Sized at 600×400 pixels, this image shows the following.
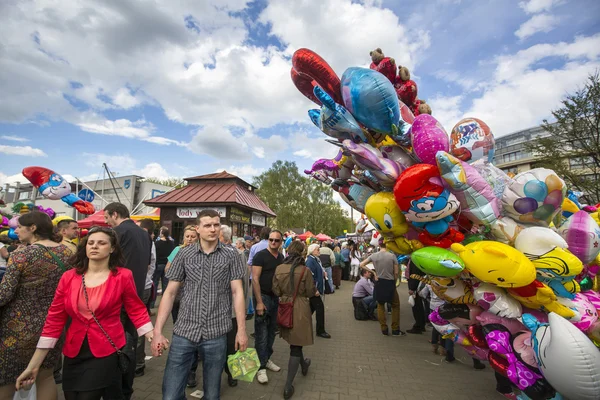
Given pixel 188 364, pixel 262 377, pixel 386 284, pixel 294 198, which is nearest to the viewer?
pixel 188 364

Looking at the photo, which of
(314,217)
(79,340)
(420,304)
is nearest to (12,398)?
(79,340)

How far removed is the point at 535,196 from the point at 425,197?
1.07m

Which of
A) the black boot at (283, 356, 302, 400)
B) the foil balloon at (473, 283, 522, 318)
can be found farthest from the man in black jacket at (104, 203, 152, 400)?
the foil balloon at (473, 283, 522, 318)

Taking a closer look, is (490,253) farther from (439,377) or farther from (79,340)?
(79,340)

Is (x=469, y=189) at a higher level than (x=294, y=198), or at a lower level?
lower

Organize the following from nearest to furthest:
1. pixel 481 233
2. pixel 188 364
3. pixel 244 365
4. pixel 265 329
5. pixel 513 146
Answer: pixel 188 364
pixel 244 365
pixel 481 233
pixel 265 329
pixel 513 146

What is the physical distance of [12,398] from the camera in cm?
219

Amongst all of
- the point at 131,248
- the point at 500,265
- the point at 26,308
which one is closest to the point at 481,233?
the point at 500,265

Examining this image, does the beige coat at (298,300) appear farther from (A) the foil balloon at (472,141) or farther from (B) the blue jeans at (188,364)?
(A) the foil balloon at (472,141)

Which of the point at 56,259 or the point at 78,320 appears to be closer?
the point at 78,320

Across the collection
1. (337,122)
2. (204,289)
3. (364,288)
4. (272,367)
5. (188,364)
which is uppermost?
(337,122)

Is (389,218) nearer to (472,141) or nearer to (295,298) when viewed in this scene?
(472,141)

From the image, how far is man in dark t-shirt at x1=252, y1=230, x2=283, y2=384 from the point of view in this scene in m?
3.77

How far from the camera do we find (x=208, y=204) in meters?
15.2
